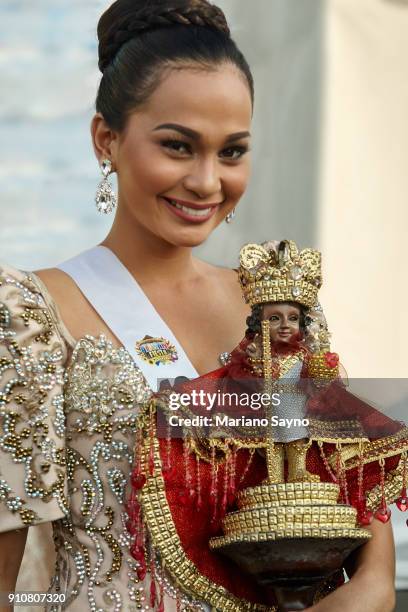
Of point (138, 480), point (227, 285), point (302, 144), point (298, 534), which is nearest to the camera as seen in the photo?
point (298, 534)

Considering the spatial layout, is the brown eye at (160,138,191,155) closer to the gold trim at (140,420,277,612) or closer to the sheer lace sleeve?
the sheer lace sleeve

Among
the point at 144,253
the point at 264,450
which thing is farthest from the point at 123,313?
the point at 264,450

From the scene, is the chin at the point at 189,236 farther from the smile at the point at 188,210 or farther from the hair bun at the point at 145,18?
the hair bun at the point at 145,18

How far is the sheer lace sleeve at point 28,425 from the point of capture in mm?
1994

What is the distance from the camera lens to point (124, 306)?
7.21 ft

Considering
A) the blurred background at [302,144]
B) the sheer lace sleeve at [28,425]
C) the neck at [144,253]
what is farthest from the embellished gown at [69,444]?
the blurred background at [302,144]

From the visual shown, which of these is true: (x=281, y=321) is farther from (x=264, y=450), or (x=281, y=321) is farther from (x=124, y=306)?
(x=124, y=306)

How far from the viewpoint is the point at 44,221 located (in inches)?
129

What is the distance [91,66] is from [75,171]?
0.25m

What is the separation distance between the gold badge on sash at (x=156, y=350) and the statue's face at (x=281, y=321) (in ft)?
0.79

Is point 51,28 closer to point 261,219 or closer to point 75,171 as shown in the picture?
point 75,171

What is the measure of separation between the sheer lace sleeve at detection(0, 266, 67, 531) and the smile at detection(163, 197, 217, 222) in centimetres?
28

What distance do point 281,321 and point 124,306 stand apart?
0.33 m

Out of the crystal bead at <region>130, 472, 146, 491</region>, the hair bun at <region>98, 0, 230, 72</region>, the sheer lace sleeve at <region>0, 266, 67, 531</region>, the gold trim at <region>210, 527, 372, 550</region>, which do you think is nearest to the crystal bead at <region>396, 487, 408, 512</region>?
the gold trim at <region>210, 527, 372, 550</region>
